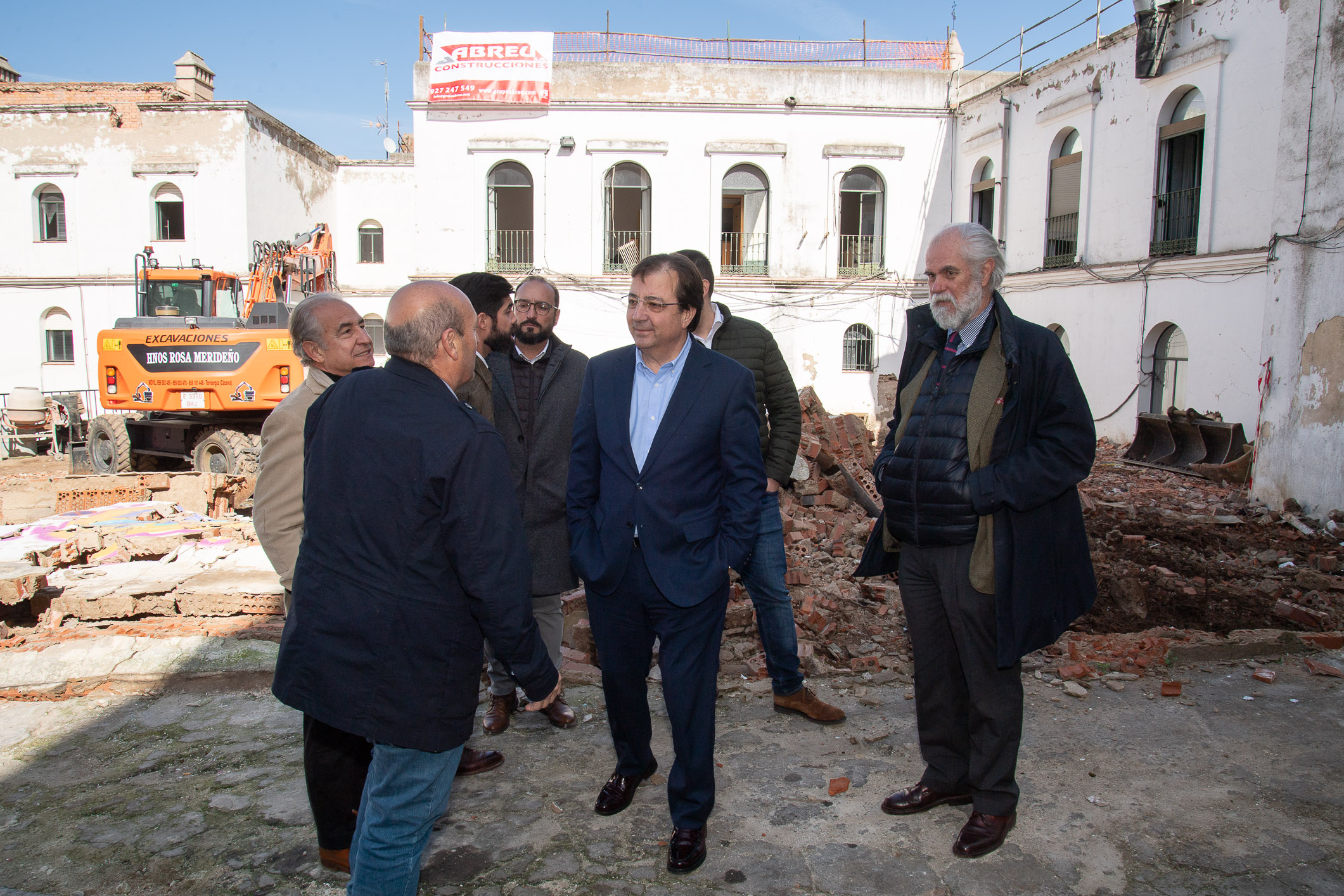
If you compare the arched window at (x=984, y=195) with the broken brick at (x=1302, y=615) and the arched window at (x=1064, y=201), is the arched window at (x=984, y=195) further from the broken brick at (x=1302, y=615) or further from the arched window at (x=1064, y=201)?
the broken brick at (x=1302, y=615)

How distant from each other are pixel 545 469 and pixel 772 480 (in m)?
1.06

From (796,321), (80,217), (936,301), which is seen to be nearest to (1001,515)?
(936,301)

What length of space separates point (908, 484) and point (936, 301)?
2.18ft

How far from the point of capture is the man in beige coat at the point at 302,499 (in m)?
2.59

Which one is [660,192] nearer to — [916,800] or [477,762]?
[477,762]

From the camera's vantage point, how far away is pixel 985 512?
2734mm

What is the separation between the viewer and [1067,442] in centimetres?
271

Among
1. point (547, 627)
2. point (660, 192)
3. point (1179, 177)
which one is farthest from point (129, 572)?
point (660, 192)

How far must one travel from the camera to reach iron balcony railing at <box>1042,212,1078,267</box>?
17.1m

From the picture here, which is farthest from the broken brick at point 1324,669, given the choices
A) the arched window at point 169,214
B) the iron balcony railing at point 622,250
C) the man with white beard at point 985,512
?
the arched window at point 169,214

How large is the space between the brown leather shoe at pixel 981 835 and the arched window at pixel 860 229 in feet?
65.0

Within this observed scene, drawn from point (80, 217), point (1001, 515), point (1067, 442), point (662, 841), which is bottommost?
point (662, 841)

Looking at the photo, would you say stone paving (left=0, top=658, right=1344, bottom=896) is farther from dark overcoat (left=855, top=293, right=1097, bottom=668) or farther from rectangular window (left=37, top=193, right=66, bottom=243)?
rectangular window (left=37, top=193, right=66, bottom=243)

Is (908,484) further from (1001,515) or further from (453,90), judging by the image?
(453,90)
